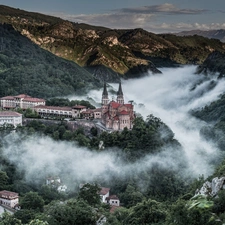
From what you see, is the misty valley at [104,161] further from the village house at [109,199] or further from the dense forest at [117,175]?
the village house at [109,199]

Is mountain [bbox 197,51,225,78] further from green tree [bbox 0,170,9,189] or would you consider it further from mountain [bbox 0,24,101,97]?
green tree [bbox 0,170,9,189]

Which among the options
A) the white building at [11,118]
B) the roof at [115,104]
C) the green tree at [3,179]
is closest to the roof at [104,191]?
the green tree at [3,179]

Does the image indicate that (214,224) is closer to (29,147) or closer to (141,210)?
(141,210)

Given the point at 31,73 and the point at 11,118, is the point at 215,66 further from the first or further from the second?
the point at 11,118

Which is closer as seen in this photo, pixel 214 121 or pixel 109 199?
pixel 109 199

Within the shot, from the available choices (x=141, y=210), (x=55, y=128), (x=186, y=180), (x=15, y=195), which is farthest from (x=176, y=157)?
(x=141, y=210)

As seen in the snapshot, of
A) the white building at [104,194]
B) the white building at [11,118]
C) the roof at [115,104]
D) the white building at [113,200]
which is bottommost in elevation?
the white building at [113,200]

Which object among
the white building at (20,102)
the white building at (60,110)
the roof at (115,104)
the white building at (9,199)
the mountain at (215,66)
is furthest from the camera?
the mountain at (215,66)

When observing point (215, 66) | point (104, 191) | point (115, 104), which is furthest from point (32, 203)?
point (215, 66)
